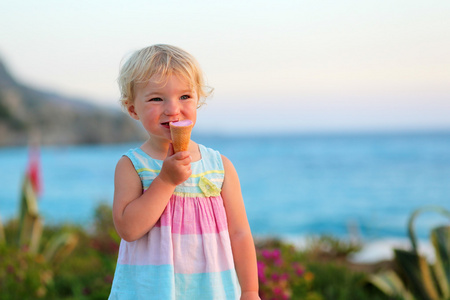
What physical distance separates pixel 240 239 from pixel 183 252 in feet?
0.74

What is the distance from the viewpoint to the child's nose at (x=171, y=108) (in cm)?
170

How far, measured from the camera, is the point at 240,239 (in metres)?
1.83

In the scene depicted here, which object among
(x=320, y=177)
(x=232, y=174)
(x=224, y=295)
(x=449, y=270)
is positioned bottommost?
(x=449, y=270)

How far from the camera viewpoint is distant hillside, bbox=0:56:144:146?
171 feet

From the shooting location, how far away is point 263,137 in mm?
90812

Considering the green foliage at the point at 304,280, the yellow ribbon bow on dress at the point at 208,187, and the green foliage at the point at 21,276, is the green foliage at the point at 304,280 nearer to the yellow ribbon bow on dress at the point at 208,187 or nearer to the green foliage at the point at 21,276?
the green foliage at the point at 21,276

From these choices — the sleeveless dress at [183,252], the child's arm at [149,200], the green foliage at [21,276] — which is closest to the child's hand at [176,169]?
the child's arm at [149,200]

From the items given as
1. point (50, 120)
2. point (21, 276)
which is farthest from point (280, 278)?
point (50, 120)

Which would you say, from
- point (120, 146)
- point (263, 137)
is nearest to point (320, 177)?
point (120, 146)

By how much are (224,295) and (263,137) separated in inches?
3519

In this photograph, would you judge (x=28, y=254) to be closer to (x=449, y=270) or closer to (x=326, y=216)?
(x=449, y=270)

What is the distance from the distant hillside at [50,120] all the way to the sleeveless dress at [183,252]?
52190 mm

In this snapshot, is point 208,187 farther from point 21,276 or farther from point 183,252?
point 21,276

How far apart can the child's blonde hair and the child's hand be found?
0.92 ft
